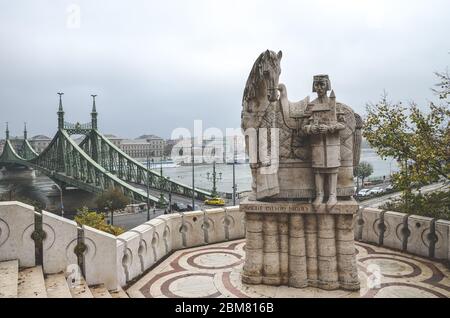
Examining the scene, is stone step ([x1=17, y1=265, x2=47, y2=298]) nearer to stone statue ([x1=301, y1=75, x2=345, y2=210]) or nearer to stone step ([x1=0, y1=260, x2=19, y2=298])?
stone step ([x1=0, y1=260, x2=19, y2=298])

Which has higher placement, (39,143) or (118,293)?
(39,143)

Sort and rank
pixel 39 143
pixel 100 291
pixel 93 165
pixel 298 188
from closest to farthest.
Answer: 1. pixel 100 291
2. pixel 298 188
3. pixel 93 165
4. pixel 39 143

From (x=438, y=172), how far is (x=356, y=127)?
3.61 meters

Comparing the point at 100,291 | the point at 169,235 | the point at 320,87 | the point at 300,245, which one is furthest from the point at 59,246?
the point at 320,87

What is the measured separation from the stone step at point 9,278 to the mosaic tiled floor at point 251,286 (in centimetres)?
186

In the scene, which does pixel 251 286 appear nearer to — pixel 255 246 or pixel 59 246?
pixel 255 246

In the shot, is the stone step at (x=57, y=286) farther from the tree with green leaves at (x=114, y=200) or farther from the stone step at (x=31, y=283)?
the tree with green leaves at (x=114, y=200)

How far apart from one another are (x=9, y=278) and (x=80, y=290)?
1.02 meters

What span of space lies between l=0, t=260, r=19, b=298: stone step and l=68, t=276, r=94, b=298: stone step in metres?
0.82

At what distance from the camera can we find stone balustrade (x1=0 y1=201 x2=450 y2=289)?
615cm

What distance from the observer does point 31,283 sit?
5.54 m

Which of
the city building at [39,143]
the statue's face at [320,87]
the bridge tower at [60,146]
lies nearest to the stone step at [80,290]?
the statue's face at [320,87]

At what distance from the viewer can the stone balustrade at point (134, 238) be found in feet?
20.2
